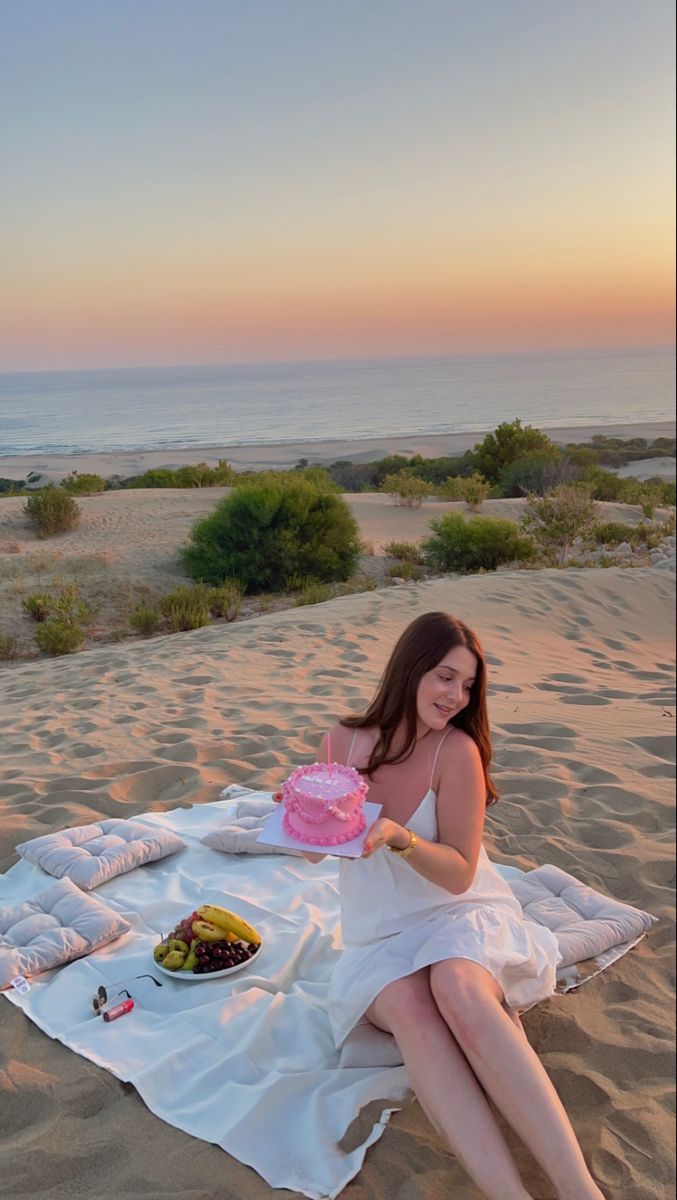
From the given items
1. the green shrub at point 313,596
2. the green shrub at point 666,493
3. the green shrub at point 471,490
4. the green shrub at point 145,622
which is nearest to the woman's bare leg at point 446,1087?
the green shrub at point 145,622

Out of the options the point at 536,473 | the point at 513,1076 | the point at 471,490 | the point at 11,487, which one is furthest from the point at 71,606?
the point at 536,473

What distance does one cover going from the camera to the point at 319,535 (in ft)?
31.3

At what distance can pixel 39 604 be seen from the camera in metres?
7.84

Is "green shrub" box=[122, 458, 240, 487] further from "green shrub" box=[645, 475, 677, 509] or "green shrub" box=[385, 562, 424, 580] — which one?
"green shrub" box=[645, 475, 677, 509]

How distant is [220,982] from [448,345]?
21.2 ft

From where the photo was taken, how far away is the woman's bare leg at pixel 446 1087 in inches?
71.1

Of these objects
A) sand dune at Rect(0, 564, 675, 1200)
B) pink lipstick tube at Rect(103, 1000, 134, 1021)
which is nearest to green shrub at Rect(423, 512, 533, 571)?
sand dune at Rect(0, 564, 675, 1200)

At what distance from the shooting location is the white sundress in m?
2.16

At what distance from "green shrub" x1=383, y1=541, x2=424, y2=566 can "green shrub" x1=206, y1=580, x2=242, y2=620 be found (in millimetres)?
2776

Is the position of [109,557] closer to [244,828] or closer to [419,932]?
[244,828]

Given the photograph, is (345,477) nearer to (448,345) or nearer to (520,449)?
(520,449)

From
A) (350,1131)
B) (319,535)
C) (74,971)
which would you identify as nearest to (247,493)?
(319,535)

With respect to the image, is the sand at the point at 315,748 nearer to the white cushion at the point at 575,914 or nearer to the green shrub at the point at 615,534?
the white cushion at the point at 575,914

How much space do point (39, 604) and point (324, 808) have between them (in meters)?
6.28
